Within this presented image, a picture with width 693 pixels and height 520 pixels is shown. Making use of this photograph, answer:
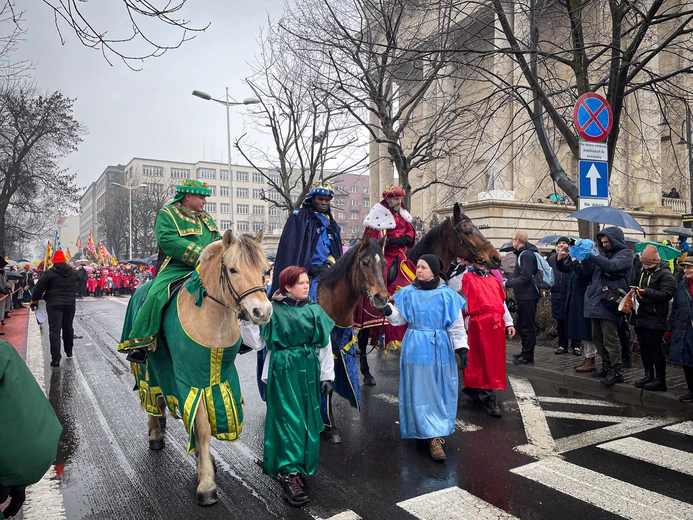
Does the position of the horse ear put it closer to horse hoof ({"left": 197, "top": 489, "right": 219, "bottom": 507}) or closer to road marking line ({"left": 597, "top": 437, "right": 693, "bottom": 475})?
horse hoof ({"left": 197, "top": 489, "right": 219, "bottom": 507})

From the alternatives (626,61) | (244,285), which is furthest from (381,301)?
(626,61)

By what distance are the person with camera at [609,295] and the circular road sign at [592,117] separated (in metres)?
1.66

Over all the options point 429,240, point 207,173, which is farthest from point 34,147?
point 207,173

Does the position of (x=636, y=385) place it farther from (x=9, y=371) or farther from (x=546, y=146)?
(x=9, y=371)

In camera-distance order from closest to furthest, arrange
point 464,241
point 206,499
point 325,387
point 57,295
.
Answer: point 206,499
point 325,387
point 464,241
point 57,295

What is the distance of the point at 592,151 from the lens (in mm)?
7965

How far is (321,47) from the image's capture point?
14117mm

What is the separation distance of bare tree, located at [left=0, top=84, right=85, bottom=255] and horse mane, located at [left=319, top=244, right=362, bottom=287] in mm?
25510

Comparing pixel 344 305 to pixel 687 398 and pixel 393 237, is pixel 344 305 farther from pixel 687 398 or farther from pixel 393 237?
pixel 687 398

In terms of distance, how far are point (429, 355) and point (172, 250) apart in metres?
2.65

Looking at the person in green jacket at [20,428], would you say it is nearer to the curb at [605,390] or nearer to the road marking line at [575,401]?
the road marking line at [575,401]

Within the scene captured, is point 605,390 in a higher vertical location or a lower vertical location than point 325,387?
lower

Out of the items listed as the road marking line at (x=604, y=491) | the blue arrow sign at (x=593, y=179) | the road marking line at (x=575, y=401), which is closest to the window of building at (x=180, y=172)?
the blue arrow sign at (x=593, y=179)

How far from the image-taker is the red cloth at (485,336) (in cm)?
625
